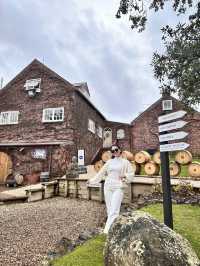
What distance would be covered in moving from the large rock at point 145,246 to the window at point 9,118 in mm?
19389

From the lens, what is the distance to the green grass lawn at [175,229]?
3898 millimetres

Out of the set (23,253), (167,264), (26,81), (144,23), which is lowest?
(23,253)

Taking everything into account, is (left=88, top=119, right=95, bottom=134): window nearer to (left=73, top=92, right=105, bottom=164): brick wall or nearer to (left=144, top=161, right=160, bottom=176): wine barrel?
(left=73, top=92, right=105, bottom=164): brick wall

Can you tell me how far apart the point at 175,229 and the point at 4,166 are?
16.2 meters

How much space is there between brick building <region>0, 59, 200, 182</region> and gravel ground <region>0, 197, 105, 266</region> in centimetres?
771

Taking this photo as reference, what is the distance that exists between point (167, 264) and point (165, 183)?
1.64 meters

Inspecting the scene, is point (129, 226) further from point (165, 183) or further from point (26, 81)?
point (26, 81)

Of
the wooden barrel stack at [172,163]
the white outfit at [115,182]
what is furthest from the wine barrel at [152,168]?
the white outfit at [115,182]

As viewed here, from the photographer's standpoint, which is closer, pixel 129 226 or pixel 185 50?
pixel 129 226

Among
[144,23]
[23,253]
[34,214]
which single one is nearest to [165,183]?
[23,253]

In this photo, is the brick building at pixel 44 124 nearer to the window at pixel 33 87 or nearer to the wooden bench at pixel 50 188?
the window at pixel 33 87

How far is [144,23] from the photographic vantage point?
278 inches

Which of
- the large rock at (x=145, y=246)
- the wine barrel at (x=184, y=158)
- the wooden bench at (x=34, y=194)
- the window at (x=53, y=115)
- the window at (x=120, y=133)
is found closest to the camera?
the large rock at (x=145, y=246)

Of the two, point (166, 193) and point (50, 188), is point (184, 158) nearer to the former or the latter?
point (50, 188)
